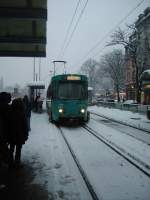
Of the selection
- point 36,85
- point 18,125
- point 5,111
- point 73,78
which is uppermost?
point 36,85

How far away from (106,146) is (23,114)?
4.68m

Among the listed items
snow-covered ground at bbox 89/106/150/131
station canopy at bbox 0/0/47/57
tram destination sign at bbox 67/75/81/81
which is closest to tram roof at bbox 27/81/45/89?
snow-covered ground at bbox 89/106/150/131

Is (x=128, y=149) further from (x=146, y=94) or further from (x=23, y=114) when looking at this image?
(x=146, y=94)

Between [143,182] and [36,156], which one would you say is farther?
[36,156]

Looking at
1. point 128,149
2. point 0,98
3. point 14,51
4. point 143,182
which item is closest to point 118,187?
point 143,182

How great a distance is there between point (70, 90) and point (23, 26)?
8.68 m

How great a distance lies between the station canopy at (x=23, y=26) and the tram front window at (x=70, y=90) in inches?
150

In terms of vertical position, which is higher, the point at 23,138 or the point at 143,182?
the point at 23,138

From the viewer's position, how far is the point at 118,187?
6742mm

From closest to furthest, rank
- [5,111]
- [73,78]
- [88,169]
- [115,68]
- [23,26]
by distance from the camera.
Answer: [5,111], [88,169], [23,26], [73,78], [115,68]

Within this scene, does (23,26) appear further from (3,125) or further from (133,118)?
(133,118)

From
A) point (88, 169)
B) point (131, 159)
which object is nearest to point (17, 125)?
point (88, 169)

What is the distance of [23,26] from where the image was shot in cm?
1228

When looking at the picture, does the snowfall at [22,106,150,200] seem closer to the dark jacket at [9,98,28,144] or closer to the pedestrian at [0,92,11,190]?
the pedestrian at [0,92,11,190]
